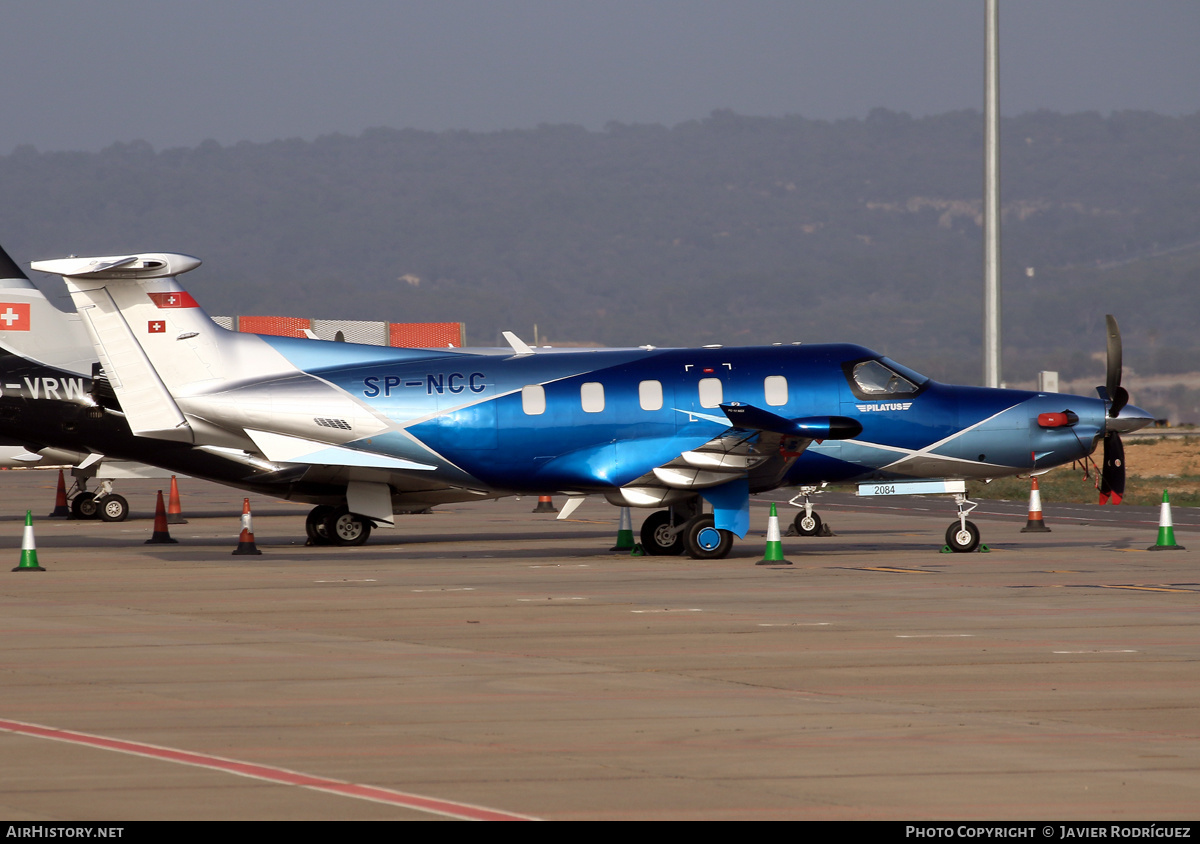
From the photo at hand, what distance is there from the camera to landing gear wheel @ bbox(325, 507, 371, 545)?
81.3ft

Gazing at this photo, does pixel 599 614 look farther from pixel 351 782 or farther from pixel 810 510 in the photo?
pixel 810 510

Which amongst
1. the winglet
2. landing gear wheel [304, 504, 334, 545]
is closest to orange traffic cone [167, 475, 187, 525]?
landing gear wheel [304, 504, 334, 545]

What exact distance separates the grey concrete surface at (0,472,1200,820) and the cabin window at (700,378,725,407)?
93.6 inches

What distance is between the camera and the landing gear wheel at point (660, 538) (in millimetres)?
22625

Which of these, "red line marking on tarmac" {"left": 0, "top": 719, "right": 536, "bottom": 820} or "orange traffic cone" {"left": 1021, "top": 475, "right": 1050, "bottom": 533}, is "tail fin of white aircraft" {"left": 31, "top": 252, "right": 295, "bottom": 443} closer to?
"red line marking on tarmac" {"left": 0, "top": 719, "right": 536, "bottom": 820}

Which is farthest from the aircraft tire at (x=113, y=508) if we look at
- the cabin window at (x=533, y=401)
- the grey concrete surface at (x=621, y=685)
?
the cabin window at (x=533, y=401)

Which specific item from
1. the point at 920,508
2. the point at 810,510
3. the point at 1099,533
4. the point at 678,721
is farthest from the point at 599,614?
the point at 920,508

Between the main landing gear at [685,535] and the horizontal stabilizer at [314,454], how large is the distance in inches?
140

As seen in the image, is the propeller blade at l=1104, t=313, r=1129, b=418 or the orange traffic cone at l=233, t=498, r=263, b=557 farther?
the propeller blade at l=1104, t=313, r=1129, b=418

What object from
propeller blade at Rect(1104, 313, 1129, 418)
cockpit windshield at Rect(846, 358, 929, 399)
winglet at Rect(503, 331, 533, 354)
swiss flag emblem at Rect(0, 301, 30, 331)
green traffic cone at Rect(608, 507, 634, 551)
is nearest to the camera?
cockpit windshield at Rect(846, 358, 929, 399)

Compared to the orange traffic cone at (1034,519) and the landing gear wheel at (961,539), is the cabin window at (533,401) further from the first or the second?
the orange traffic cone at (1034,519)

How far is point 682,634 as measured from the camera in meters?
13.8

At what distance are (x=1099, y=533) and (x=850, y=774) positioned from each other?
20011mm

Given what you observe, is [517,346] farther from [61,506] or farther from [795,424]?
[61,506]
